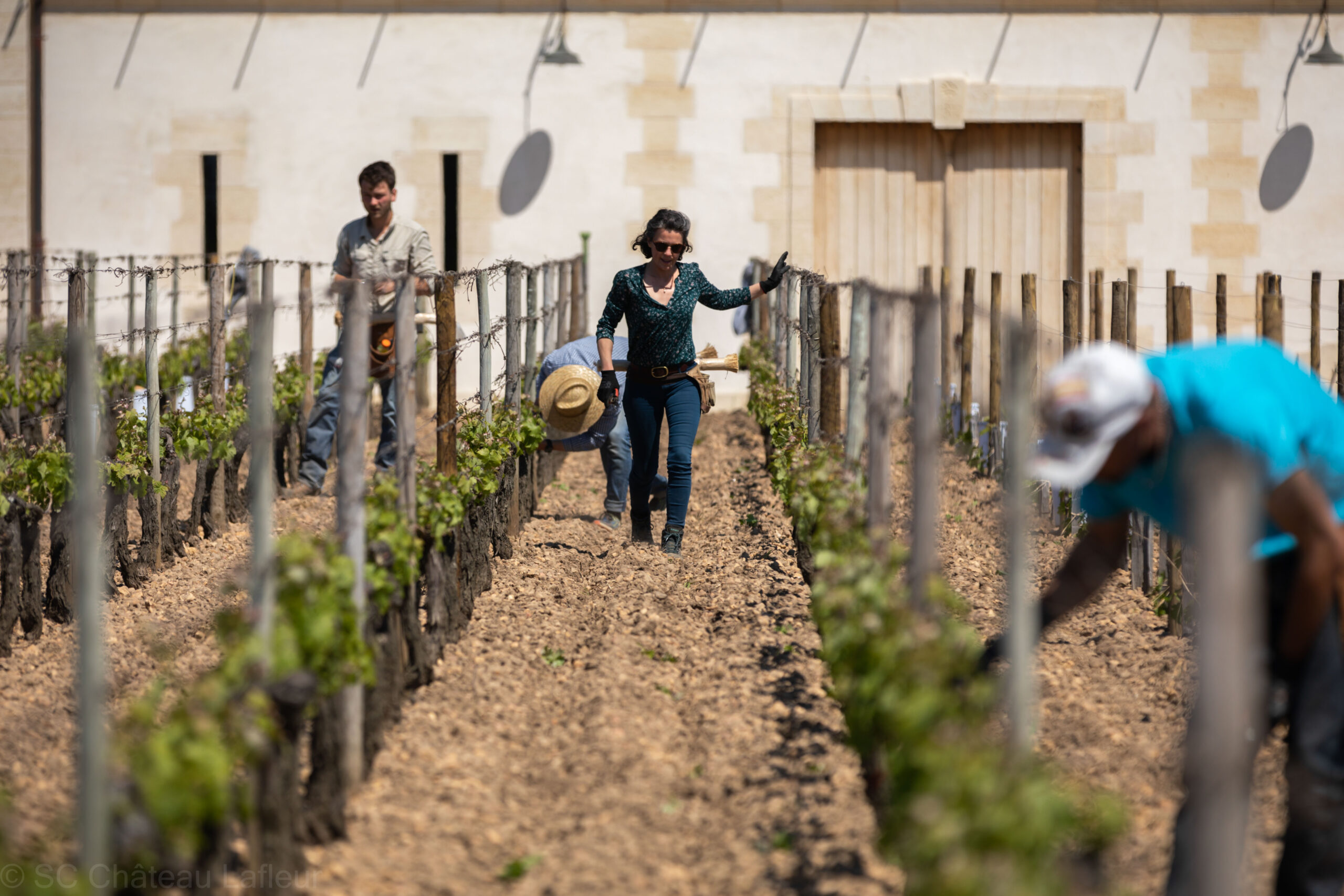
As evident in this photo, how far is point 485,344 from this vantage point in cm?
719

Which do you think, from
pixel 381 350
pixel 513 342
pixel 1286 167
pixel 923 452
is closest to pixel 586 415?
pixel 513 342

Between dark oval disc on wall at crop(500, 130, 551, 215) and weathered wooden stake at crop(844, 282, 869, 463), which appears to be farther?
dark oval disc on wall at crop(500, 130, 551, 215)

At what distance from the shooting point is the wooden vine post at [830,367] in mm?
6711

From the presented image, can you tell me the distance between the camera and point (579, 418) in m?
7.52

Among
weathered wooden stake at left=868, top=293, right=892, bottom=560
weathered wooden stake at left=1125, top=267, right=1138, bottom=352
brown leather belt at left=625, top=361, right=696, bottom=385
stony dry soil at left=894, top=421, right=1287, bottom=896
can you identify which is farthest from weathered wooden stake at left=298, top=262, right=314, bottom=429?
weathered wooden stake at left=868, top=293, right=892, bottom=560

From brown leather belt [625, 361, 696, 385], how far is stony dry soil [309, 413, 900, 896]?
82cm

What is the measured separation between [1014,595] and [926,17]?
33.4ft

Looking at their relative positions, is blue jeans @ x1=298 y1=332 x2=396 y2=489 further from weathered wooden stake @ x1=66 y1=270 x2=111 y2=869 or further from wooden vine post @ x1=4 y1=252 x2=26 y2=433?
weathered wooden stake @ x1=66 y1=270 x2=111 y2=869

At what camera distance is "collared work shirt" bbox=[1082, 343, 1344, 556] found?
275cm

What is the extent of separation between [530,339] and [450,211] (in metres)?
4.21

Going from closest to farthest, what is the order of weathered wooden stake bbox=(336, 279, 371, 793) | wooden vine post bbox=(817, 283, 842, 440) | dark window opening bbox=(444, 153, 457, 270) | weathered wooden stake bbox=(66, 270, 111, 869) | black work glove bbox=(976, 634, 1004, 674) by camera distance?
weathered wooden stake bbox=(66, 270, 111, 869), black work glove bbox=(976, 634, 1004, 674), weathered wooden stake bbox=(336, 279, 371, 793), wooden vine post bbox=(817, 283, 842, 440), dark window opening bbox=(444, 153, 457, 270)

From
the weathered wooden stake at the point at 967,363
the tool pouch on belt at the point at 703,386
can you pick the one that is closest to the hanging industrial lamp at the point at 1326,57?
the weathered wooden stake at the point at 967,363

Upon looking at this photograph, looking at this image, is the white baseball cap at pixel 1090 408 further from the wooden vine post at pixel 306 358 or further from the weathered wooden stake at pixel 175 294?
the weathered wooden stake at pixel 175 294

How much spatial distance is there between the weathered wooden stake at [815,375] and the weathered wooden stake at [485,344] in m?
1.52
